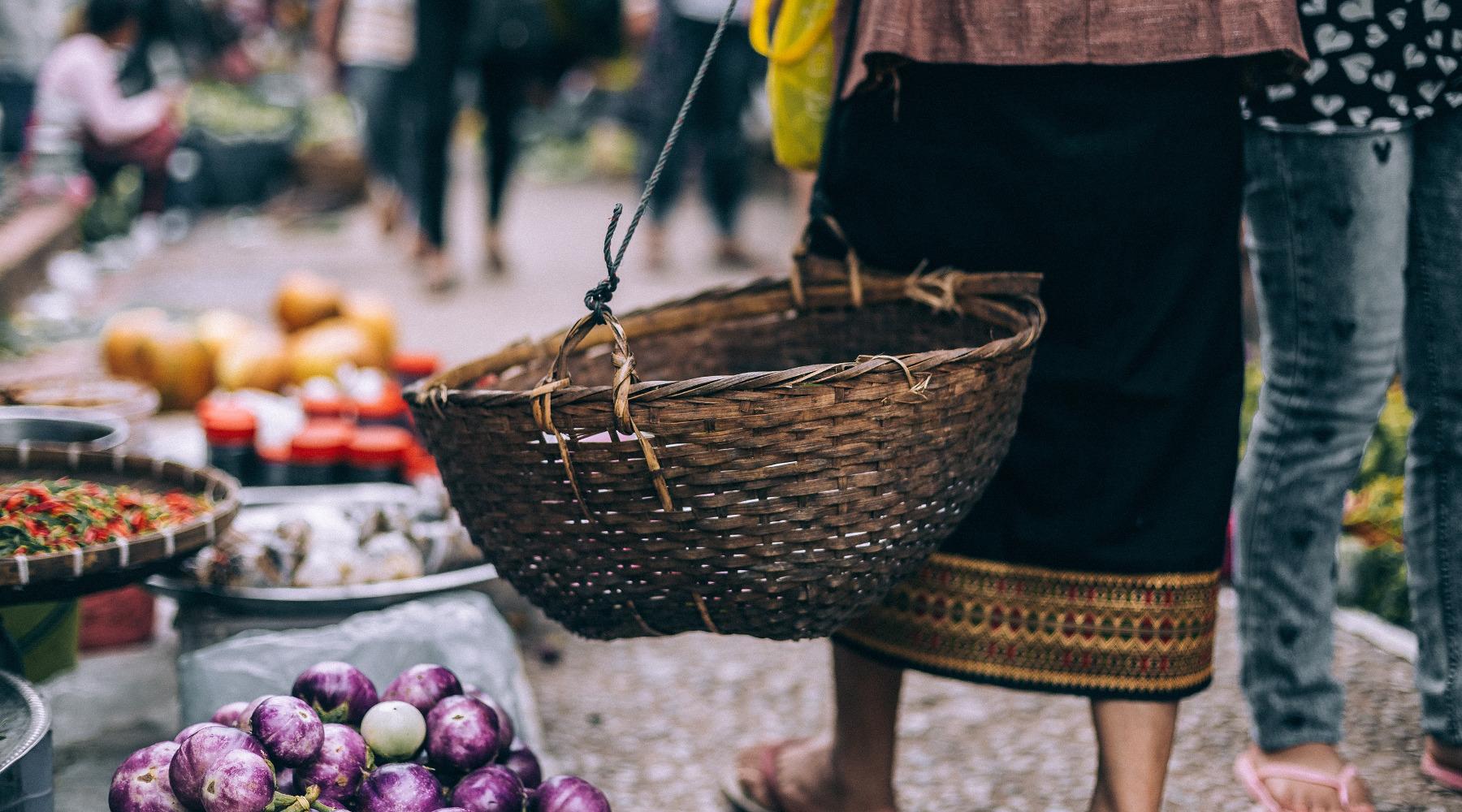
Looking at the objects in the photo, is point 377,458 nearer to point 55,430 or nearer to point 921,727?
point 55,430

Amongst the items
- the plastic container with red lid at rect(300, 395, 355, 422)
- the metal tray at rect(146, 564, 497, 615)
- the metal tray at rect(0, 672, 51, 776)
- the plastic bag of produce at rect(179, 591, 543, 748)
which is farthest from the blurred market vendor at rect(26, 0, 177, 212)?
the metal tray at rect(0, 672, 51, 776)

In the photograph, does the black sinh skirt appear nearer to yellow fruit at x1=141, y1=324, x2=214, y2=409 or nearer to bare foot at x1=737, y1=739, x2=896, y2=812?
bare foot at x1=737, y1=739, x2=896, y2=812

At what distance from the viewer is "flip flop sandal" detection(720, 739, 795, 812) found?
2.10m

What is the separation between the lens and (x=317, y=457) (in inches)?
119

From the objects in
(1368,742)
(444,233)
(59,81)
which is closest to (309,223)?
(59,81)

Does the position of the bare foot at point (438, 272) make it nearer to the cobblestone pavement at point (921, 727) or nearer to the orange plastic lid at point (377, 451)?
the orange plastic lid at point (377, 451)

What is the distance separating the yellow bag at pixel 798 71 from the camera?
1.82m

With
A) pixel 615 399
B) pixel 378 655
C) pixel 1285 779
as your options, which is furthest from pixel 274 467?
pixel 1285 779

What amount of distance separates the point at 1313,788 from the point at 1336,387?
62cm

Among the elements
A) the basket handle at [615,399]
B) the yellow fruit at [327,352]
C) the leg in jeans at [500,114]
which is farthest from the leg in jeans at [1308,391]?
the leg in jeans at [500,114]

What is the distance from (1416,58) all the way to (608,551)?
1.26 m

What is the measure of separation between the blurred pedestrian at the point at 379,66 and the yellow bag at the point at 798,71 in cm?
489

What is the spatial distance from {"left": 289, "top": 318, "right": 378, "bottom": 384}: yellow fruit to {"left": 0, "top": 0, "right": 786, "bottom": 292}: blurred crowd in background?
2.14 m

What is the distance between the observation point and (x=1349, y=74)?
5.86 ft
